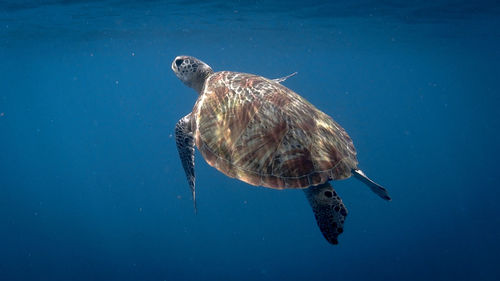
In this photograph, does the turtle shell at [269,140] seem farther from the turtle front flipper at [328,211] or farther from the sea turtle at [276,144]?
the turtle front flipper at [328,211]

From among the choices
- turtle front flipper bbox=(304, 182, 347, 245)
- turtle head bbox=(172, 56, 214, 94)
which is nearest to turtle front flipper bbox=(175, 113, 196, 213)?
turtle head bbox=(172, 56, 214, 94)

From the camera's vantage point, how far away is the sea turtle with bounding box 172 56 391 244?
10.0 ft

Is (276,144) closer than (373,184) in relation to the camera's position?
Yes

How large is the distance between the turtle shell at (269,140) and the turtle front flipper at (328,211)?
20 centimetres

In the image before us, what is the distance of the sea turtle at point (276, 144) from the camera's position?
3.05 meters

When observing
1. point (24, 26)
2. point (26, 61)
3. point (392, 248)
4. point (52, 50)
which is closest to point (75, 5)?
point (24, 26)

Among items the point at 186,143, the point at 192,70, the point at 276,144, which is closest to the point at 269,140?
the point at 276,144

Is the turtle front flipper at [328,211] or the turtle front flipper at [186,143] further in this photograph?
the turtle front flipper at [186,143]

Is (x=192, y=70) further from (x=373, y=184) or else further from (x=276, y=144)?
(x=373, y=184)

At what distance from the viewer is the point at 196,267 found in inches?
614

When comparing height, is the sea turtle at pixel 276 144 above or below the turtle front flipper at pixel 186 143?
above

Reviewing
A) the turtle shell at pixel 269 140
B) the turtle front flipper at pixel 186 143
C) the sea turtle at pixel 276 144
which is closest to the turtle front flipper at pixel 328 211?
the sea turtle at pixel 276 144

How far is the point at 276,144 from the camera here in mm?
3174

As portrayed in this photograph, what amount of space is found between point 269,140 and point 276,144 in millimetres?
94
